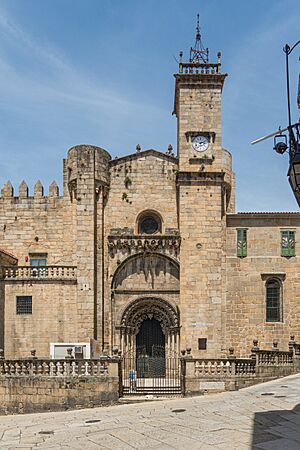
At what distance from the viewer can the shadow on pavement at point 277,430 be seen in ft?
37.2

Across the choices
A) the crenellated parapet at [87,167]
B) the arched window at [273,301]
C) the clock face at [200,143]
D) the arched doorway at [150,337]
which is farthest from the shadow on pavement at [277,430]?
the crenellated parapet at [87,167]

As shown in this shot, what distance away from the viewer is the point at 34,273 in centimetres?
2822

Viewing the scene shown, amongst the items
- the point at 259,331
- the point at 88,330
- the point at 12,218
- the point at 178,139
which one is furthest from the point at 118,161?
the point at 259,331

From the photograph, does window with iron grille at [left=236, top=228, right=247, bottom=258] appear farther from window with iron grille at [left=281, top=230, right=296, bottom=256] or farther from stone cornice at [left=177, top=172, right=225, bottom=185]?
stone cornice at [left=177, top=172, right=225, bottom=185]

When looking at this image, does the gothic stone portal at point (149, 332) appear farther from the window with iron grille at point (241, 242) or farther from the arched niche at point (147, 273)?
the window with iron grille at point (241, 242)

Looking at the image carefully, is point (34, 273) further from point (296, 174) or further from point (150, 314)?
point (296, 174)

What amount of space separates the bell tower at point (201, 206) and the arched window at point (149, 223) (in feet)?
4.78

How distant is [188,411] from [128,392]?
569 cm

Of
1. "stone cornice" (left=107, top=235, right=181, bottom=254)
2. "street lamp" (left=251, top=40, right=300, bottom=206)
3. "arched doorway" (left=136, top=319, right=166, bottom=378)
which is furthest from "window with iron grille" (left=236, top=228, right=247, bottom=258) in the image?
"street lamp" (left=251, top=40, right=300, bottom=206)

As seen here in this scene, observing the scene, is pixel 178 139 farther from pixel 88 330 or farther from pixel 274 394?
pixel 274 394

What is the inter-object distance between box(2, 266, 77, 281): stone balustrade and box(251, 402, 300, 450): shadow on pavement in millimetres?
14832

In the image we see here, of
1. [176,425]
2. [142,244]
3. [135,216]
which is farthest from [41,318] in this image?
[176,425]

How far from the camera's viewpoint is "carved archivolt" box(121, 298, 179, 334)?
28.5 metres

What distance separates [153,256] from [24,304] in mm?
6349
